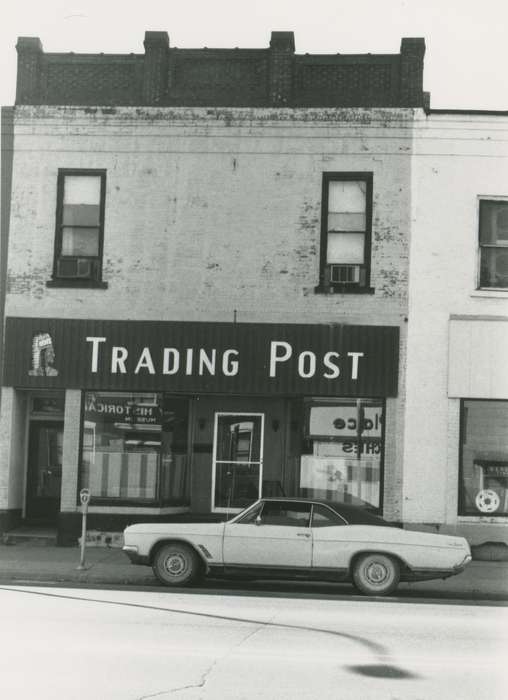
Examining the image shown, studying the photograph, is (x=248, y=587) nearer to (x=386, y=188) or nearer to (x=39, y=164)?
(x=386, y=188)

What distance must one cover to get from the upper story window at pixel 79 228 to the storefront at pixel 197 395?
2.84 feet

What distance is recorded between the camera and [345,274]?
17.8 m

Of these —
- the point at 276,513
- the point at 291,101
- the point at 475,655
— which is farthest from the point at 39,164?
the point at 475,655

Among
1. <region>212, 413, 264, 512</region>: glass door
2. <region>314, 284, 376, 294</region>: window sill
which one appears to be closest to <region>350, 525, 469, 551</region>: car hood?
<region>212, 413, 264, 512</region>: glass door

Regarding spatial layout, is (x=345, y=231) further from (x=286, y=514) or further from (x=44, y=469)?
(x=44, y=469)

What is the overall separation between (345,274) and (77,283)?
189 inches

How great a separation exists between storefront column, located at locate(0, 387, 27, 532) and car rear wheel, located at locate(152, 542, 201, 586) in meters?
5.45

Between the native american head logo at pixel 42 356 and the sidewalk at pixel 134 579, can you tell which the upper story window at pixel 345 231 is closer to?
the native american head logo at pixel 42 356

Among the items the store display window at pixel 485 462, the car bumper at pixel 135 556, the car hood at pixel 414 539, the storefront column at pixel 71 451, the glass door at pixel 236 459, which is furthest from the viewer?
the glass door at pixel 236 459

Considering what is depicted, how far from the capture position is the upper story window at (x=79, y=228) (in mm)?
18141

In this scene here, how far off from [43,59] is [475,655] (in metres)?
13.9

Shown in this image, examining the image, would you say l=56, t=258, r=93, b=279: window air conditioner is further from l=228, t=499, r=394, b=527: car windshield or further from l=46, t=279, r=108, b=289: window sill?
l=228, t=499, r=394, b=527: car windshield

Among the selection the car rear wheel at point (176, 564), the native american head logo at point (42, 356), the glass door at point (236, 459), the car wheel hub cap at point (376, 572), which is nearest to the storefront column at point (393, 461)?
the glass door at point (236, 459)

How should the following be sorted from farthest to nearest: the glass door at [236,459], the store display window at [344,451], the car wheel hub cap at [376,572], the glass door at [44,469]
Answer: the glass door at [44,469] < the glass door at [236,459] < the store display window at [344,451] < the car wheel hub cap at [376,572]
